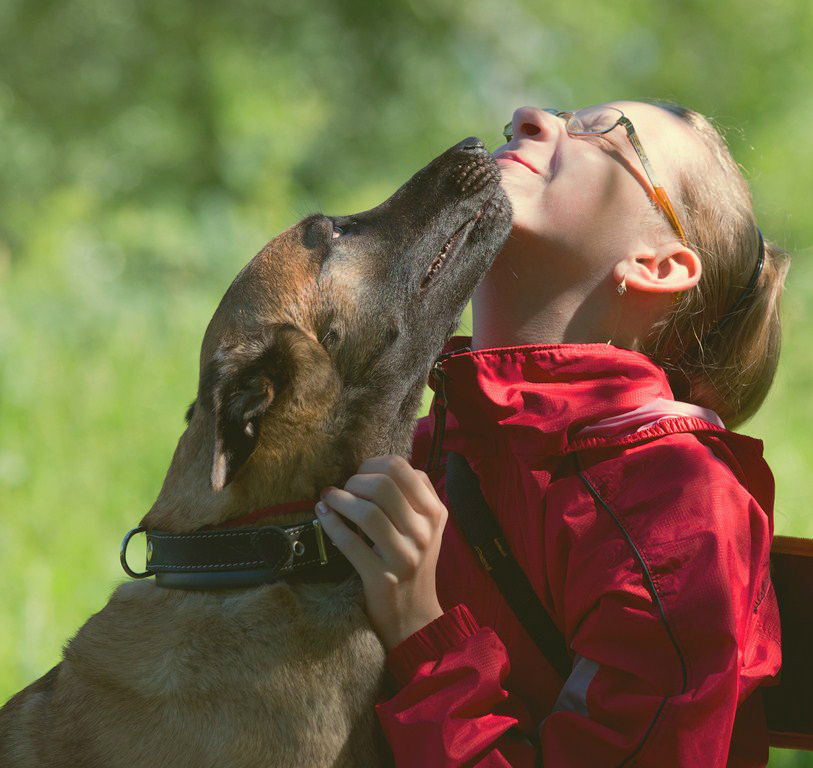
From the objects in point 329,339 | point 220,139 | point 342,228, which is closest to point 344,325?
point 329,339

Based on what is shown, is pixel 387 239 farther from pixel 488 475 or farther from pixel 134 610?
pixel 134 610

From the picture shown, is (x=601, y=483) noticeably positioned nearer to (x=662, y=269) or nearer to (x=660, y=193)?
(x=662, y=269)

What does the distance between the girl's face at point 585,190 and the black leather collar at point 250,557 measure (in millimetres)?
1006

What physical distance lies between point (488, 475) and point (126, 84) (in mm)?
11911

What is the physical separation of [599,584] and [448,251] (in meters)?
Answer: 1.08

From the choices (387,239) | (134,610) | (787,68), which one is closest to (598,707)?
(134,610)

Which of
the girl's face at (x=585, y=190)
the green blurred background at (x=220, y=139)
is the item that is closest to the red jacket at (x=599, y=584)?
the girl's face at (x=585, y=190)

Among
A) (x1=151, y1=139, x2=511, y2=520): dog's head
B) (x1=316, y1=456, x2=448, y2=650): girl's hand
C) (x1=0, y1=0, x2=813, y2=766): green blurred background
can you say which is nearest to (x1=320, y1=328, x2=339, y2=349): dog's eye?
(x1=151, y1=139, x2=511, y2=520): dog's head

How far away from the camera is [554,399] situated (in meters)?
2.38

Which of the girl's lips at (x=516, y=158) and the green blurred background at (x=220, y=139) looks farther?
the green blurred background at (x=220, y=139)

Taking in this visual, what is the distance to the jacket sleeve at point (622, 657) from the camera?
1.91 meters

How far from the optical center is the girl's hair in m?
2.77

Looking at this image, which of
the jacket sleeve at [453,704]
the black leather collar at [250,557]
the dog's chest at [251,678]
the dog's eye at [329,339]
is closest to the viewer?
the jacket sleeve at [453,704]

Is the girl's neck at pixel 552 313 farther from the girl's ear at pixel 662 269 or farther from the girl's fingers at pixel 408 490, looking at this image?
the girl's fingers at pixel 408 490
